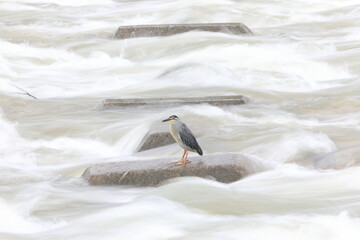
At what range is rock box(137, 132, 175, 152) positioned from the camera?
28.3 feet

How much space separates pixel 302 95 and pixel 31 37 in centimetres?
604

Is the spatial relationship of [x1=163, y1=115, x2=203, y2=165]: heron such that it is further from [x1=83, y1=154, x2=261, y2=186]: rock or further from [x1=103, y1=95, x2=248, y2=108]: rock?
[x1=103, y1=95, x2=248, y2=108]: rock

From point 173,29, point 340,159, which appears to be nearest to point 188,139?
point 340,159

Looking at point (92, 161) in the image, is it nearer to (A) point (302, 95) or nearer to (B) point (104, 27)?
(A) point (302, 95)

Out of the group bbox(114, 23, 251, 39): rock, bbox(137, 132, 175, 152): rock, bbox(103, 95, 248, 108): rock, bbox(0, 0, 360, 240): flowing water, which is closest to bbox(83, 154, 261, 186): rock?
bbox(0, 0, 360, 240): flowing water

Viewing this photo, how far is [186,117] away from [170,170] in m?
2.40

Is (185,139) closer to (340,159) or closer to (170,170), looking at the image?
(170,170)

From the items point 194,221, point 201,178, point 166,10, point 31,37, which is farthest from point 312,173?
point 166,10

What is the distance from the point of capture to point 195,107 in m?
10.1

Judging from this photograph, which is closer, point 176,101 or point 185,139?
point 185,139

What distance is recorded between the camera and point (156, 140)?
8703 millimetres

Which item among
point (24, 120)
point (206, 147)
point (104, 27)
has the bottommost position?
point (104, 27)

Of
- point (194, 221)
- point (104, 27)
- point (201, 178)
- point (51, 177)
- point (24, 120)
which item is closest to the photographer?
point (194, 221)

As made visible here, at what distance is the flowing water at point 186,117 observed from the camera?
254 inches
